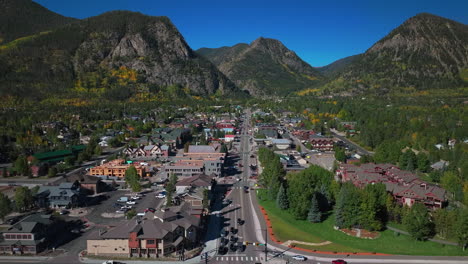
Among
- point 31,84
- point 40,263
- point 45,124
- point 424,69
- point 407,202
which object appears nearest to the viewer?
point 40,263

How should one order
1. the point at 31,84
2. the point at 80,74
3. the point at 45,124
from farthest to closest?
the point at 80,74 → the point at 31,84 → the point at 45,124

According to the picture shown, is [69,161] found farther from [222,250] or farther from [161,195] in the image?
[222,250]

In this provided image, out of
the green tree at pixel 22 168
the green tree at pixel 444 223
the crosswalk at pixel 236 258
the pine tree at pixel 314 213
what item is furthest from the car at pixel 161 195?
the green tree at pixel 444 223

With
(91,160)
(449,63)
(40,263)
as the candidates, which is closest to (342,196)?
(40,263)

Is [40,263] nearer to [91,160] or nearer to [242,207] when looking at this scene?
[242,207]

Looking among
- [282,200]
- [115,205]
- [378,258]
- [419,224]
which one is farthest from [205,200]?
[419,224]

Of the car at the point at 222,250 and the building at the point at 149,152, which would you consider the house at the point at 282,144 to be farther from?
the car at the point at 222,250
